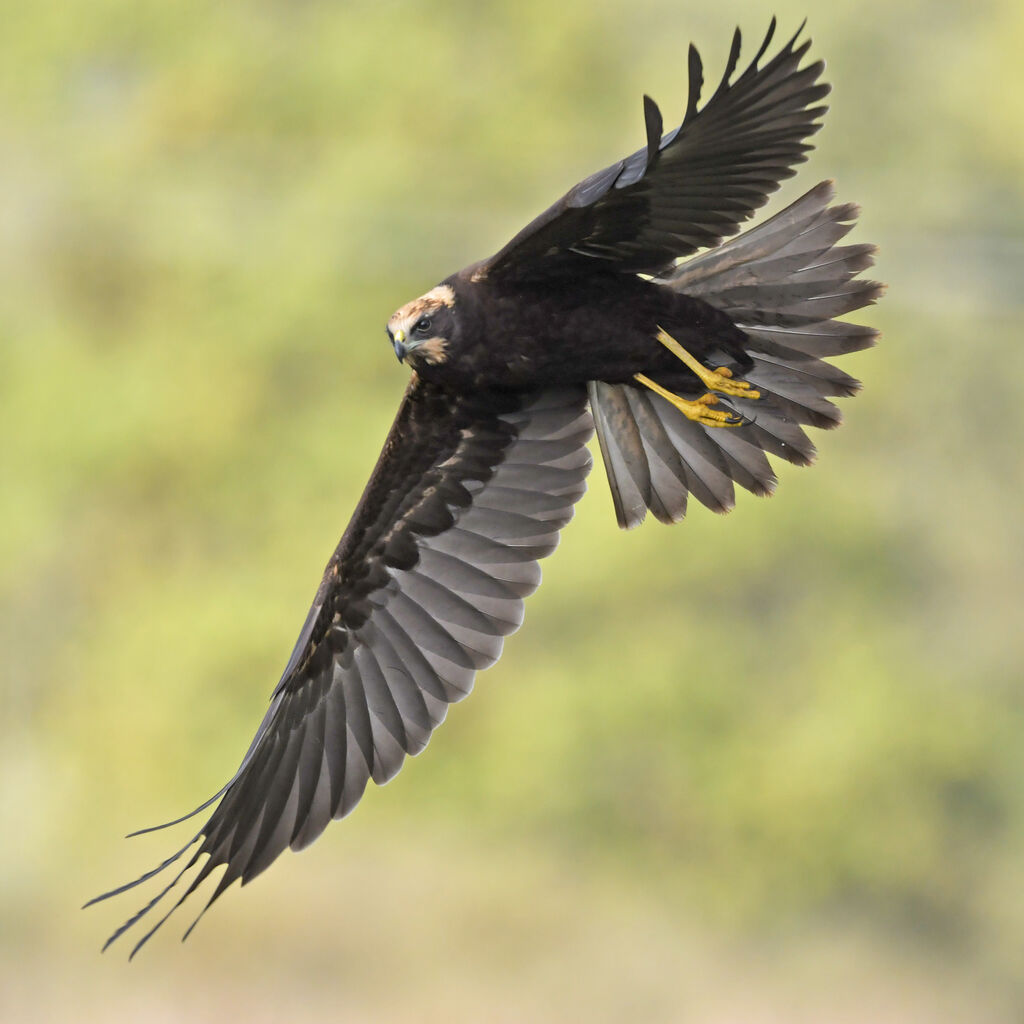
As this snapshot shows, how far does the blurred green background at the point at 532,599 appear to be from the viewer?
17438 mm

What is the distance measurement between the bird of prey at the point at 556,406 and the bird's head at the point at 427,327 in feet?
0.03

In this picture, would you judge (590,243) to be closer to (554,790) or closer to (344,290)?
(554,790)

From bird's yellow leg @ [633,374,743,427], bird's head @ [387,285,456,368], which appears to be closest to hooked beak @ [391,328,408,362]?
bird's head @ [387,285,456,368]

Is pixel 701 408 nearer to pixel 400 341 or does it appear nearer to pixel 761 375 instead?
pixel 761 375

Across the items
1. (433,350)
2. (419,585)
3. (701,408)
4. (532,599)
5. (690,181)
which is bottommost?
(701,408)

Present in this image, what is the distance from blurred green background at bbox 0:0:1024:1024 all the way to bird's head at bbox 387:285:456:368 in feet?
34.3

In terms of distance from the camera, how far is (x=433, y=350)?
20.5 feet

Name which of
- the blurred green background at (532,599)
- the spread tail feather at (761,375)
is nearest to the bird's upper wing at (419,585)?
the spread tail feather at (761,375)

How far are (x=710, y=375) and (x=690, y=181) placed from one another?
888 millimetres

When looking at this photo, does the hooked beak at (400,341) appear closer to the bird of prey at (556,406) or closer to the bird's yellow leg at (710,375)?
the bird of prey at (556,406)

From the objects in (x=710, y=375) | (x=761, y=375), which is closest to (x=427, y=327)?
(x=710, y=375)

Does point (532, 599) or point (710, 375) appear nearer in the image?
point (710, 375)

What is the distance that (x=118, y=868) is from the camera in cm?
1827

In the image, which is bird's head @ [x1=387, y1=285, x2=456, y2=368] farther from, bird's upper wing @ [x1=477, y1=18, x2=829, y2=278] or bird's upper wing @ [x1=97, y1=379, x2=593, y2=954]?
bird's upper wing @ [x1=97, y1=379, x2=593, y2=954]
